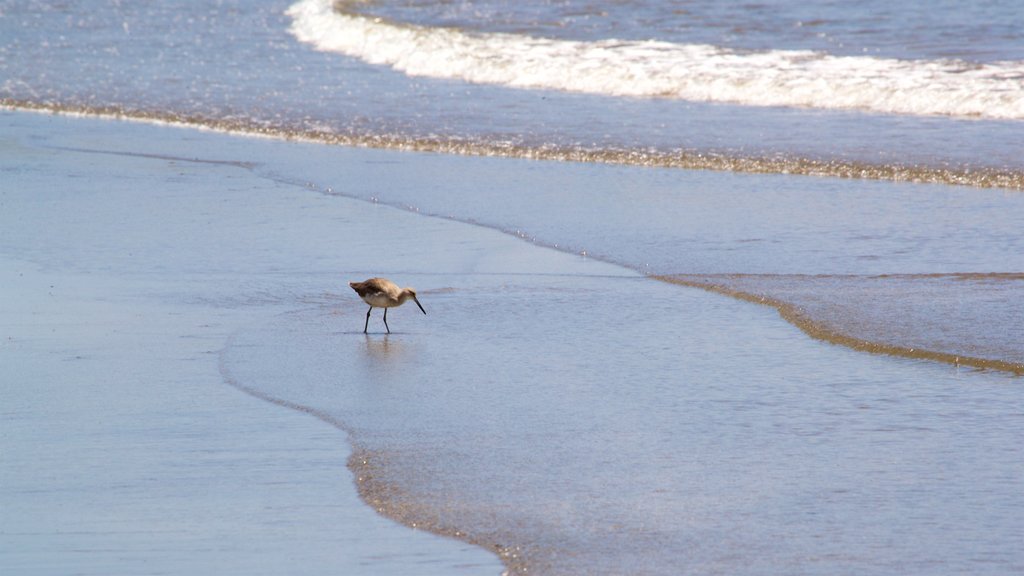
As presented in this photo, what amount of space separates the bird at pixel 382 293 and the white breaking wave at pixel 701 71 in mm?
8328

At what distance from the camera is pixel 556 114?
50.8 ft

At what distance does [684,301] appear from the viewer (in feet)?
26.3

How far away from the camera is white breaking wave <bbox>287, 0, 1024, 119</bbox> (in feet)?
49.4

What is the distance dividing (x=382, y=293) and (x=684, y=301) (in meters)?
1.60

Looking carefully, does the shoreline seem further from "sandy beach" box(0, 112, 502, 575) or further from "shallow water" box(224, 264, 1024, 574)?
"shallow water" box(224, 264, 1024, 574)

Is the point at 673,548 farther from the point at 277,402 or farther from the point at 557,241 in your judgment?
the point at 557,241

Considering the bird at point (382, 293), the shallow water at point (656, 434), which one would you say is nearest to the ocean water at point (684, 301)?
the shallow water at point (656, 434)

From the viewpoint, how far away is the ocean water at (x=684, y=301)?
507cm

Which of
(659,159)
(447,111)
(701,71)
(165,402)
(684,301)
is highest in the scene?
(701,71)

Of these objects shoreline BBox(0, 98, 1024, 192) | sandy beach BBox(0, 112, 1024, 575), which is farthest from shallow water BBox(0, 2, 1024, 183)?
sandy beach BBox(0, 112, 1024, 575)

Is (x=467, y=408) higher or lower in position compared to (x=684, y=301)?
lower

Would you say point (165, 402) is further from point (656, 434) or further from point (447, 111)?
point (447, 111)

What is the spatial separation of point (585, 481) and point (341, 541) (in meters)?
0.95

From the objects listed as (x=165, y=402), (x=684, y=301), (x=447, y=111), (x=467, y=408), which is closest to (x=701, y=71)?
(x=447, y=111)
